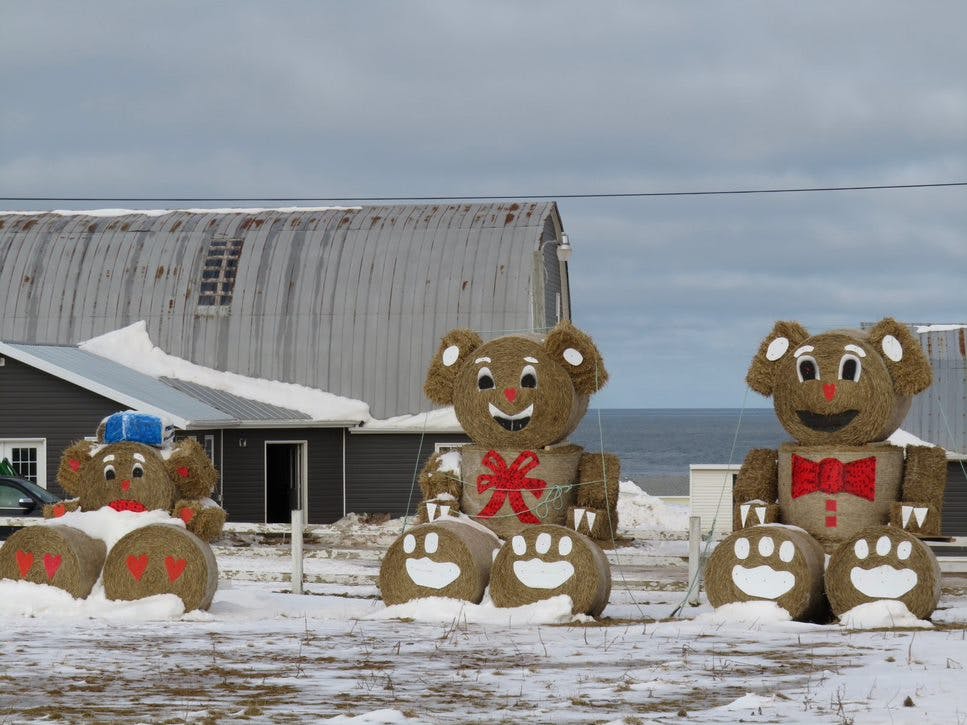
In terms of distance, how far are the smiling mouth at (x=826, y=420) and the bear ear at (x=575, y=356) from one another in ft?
6.96

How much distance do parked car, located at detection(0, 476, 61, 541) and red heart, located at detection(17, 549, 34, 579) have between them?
830 cm

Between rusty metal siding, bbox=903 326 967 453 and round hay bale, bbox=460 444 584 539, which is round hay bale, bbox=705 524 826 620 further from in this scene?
rusty metal siding, bbox=903 326 967 453

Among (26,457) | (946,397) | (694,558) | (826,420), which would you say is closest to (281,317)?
(26,457)

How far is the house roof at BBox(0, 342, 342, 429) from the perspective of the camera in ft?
74.3

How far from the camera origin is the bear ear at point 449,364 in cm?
1457

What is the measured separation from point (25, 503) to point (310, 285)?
8.52m

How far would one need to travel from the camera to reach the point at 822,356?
13.0 metres

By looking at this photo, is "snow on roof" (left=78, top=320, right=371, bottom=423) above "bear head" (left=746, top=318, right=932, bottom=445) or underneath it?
above

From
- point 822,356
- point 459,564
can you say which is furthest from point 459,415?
point 822,356

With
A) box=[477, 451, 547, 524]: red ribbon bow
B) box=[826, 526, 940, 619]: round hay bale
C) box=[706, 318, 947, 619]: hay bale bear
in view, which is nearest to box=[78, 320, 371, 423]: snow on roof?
box=[477, 451, 547, 524]: red ribbon bow

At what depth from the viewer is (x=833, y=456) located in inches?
510

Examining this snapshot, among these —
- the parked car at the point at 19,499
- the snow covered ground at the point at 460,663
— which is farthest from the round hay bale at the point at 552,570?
the parked car at the point at 19,499

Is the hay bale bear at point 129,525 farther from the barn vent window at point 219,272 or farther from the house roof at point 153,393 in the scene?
the barn vent window at point 219,272

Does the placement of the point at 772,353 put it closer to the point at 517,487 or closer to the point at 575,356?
the point at 575,356
